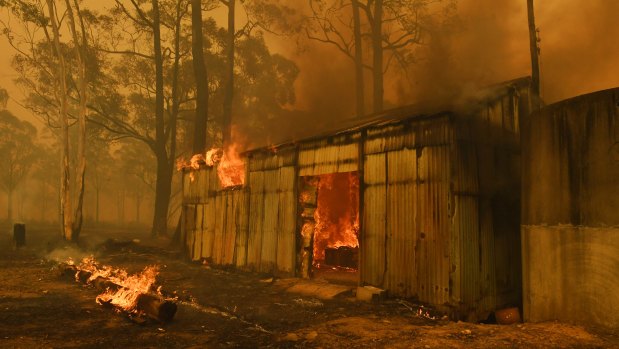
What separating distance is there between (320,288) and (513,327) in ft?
16.7

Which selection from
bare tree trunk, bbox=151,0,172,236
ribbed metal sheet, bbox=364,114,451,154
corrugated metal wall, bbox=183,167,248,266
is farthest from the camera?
bare tree trunk, bbox=151,0,172,236

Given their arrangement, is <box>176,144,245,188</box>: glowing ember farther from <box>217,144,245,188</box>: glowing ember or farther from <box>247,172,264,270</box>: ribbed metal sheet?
<box>247,172,264,270</box>: ribbed metal sheet

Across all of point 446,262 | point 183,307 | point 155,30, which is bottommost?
point 183,307

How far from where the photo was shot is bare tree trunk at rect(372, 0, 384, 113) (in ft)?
91.4

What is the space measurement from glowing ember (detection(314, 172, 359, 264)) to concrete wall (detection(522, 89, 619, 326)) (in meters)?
8.83

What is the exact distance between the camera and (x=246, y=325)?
330 inches

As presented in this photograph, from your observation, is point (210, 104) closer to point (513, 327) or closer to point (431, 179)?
point (431, 179)

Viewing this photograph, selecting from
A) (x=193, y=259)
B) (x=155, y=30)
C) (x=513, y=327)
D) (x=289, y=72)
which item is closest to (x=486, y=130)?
(x=513, y=327)

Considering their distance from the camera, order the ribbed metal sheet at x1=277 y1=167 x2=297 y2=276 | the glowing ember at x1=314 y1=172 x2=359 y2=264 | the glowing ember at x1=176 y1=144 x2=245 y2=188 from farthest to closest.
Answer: the glowing ember at x1=314 y1=172 x2=359 y2=264 → the glowing ember at x1=176 y1=144 x2=245 y2=188 → the ribbed metal sheet at x1=277 y1=167 x2=297 y2=276

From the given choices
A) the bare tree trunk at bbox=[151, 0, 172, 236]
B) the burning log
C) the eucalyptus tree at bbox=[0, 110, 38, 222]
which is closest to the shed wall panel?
the burning log

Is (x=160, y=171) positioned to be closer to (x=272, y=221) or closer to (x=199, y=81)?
(x=199, y=81)

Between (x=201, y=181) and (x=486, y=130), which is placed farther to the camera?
(x=201, y=181)

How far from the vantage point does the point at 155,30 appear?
28.9 m

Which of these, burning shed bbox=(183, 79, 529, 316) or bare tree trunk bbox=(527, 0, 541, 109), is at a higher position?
bare tree trunk bbox=(527, 0, 541, 109)
